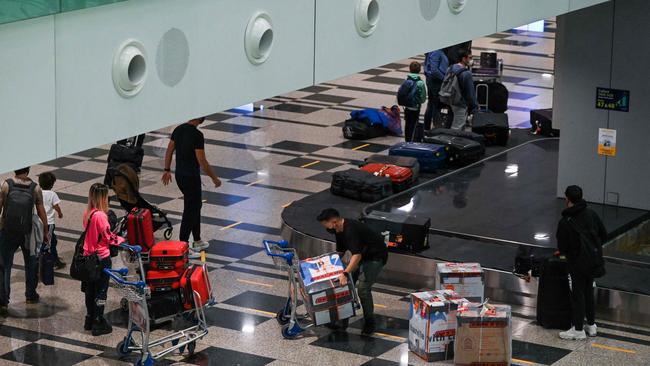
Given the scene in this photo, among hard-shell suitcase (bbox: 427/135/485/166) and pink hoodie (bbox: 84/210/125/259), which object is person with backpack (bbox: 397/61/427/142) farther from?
pink hoodie (bbox: 84/210/125/259)

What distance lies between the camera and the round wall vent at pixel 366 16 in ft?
25.4

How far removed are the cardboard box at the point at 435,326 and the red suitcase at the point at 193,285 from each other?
68.6 inches

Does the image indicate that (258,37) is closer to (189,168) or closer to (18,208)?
(18,208)

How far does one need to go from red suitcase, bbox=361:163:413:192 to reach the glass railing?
32.5ft

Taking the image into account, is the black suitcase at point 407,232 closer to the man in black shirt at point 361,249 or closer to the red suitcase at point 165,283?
the man in black shirt at point 361,249

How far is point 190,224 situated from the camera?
13438mm

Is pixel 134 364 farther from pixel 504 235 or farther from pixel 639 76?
pixel 639 76

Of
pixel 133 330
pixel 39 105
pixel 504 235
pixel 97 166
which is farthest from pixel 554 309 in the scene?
pixel 97 166

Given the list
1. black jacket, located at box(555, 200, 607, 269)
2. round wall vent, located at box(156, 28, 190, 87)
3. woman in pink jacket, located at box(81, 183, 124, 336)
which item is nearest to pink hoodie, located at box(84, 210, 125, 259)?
woman in pink jacket, located at box(81, 183, 124, 336)

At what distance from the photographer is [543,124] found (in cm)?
1883

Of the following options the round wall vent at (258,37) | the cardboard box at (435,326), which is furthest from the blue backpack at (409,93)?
the round wall vent at (258,37)

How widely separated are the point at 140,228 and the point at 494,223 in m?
4.24

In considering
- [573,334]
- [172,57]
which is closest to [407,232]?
[573,334]

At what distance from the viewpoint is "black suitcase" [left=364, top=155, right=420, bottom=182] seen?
1572 cm
